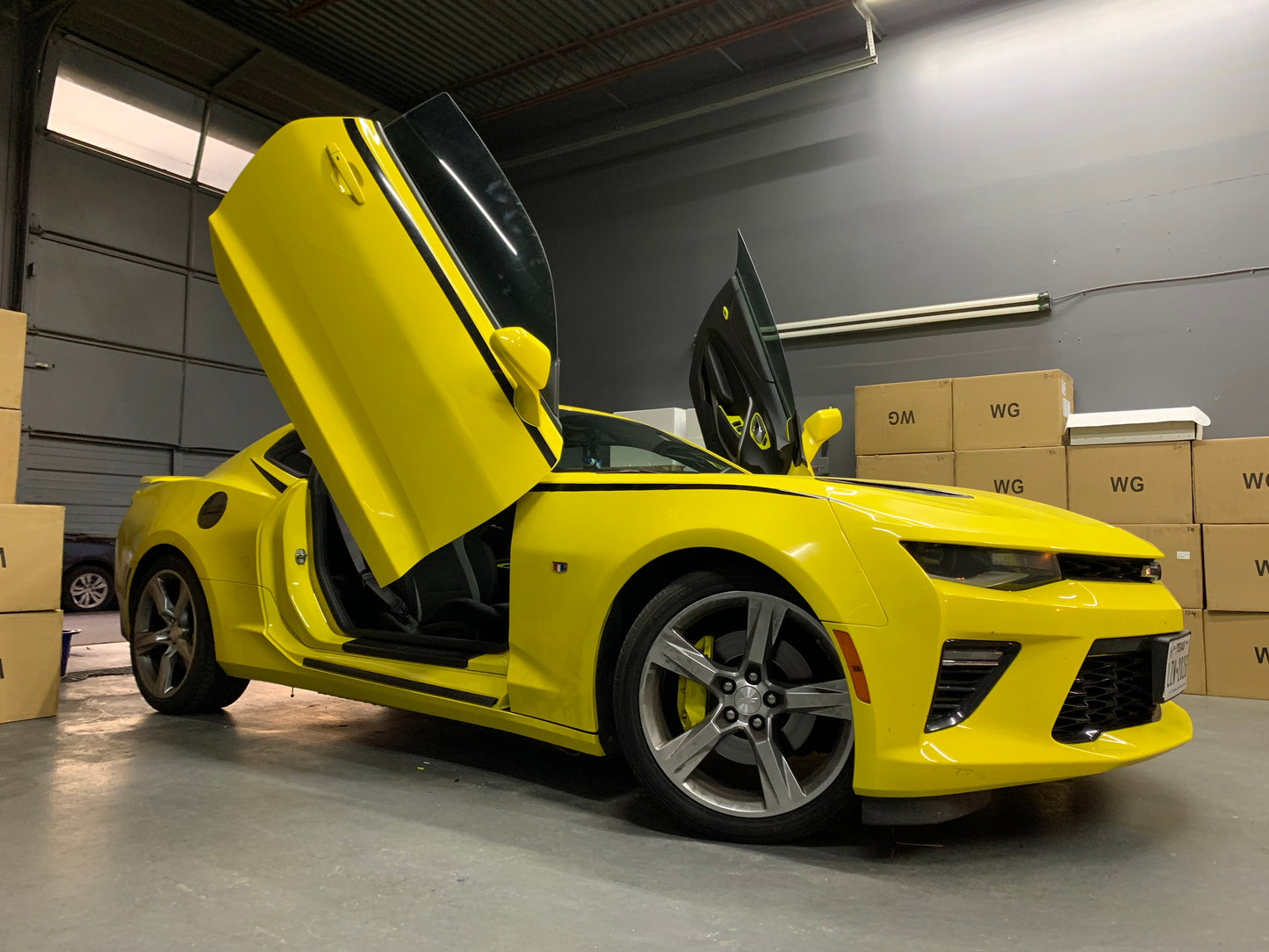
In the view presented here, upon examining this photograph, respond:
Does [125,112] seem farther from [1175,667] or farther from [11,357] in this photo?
[1175,667]

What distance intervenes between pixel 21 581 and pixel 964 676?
358 centimetres

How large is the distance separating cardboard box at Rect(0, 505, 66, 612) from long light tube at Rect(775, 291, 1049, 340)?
587cm

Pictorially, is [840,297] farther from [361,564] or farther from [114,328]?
[114,328]

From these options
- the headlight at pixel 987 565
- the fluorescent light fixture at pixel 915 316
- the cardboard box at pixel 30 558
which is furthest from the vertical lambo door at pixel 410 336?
the fluorescent light fixture at pixel 915 316

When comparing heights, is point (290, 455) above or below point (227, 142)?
below

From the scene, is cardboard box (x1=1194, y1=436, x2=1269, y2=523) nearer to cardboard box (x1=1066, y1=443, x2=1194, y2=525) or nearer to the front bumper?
cardboard box (x1=1066, y1=443, x2=1194, y2=525)

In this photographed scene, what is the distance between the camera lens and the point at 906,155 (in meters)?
7.50

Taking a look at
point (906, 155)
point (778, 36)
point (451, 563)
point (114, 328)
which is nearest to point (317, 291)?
point (451, 563)

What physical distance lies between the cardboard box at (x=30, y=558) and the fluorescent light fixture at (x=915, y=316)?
4.88 meters

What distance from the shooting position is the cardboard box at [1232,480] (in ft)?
16.5

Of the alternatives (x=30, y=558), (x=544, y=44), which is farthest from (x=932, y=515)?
(x=544, y=44)

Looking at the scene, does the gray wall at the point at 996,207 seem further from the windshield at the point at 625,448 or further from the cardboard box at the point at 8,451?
the cardboard box at the point at 8,451

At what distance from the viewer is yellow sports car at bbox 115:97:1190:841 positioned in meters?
1.97

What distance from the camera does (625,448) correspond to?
3.26 m
